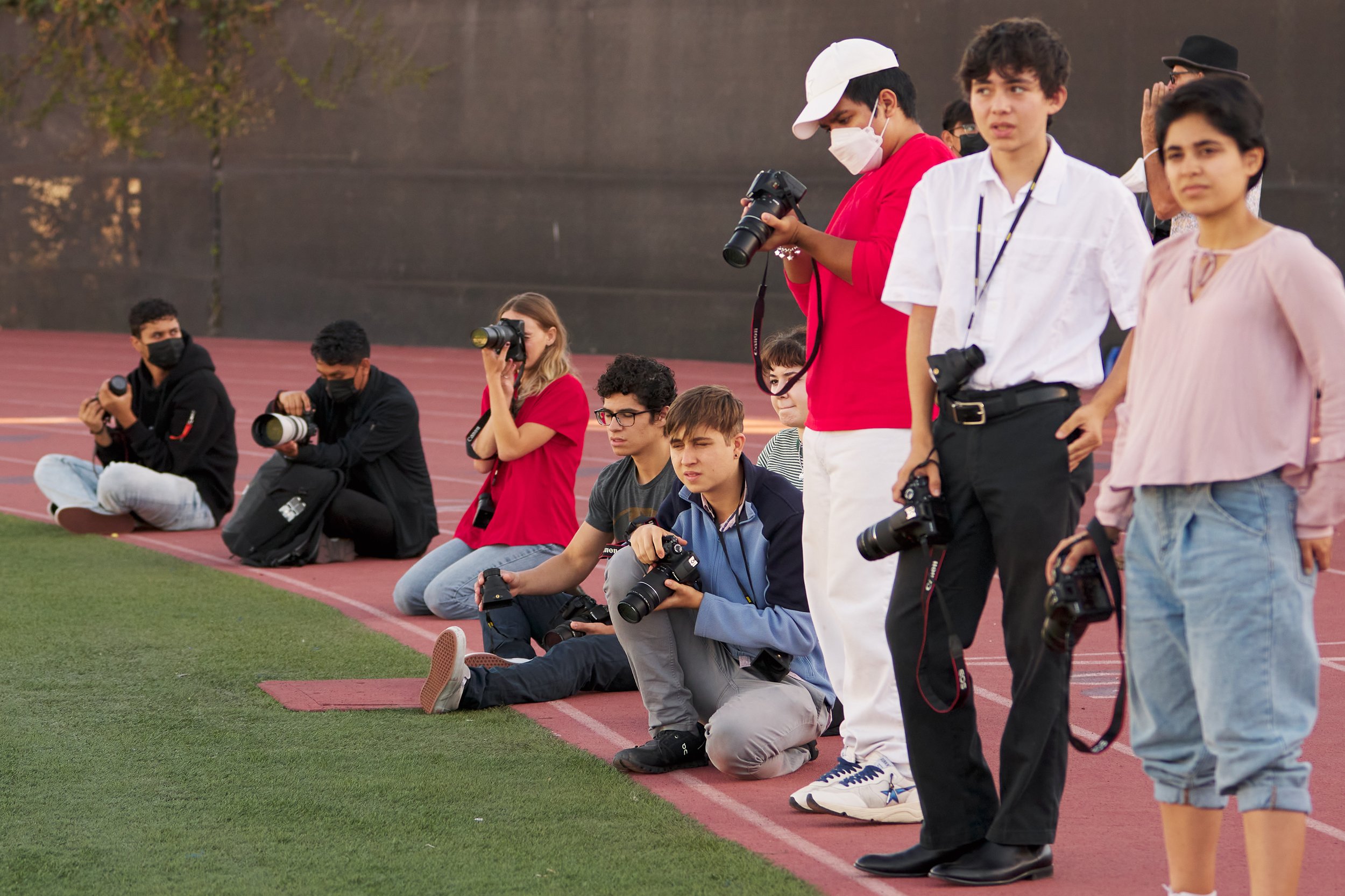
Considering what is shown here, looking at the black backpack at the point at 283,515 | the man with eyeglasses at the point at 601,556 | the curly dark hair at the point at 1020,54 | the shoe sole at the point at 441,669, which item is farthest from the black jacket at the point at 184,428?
the curly dark hair at the point at 1020,54

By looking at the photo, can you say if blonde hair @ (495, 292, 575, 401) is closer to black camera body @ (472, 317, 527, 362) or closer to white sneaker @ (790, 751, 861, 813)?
black camera body @ (472, 317, 527, 362)

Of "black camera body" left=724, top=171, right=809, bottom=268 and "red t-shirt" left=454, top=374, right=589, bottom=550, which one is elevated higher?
"black camera body" left=724, top=171, right=809, bottom=268

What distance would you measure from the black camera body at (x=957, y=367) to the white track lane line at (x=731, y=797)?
0.80m

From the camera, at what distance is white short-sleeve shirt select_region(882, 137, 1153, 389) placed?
3.50 m

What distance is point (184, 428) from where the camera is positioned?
30.0 ft

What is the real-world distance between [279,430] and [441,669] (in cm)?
295

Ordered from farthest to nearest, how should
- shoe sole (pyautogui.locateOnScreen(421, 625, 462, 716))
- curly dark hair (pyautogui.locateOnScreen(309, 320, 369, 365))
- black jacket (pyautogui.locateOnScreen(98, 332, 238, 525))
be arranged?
black jacket (pyautogui.locateOnScreen(98, 332, 238, 525)) < curly dark hair (pyautogui.locateOnScreen(309, 320, 369, 365)) < shoe sole (pyautogui.locateOnScreen(421, 625, 462, 716))

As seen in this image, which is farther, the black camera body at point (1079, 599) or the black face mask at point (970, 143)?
the black face mask at point (970, 143)

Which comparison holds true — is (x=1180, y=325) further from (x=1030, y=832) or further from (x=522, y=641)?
(x=522, y=641)

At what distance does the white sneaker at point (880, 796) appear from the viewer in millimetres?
4195

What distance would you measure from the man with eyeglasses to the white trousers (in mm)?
1215

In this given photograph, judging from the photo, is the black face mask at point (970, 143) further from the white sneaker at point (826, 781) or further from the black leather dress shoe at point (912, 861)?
the black leather dress shoe at point (912, 861)

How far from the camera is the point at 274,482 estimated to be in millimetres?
8227

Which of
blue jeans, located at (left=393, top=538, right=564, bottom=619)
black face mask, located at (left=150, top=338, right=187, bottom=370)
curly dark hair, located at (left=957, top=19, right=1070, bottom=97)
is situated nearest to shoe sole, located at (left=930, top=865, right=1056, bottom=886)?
curly dark hair, located at (left=957, top=19, right=1070, bottom=97)
